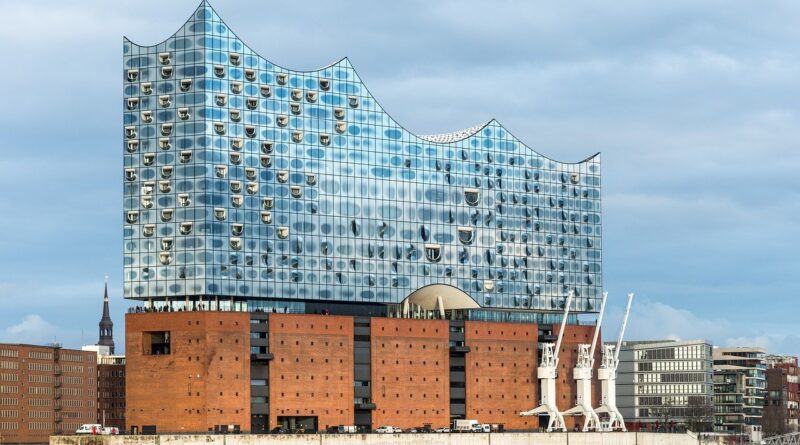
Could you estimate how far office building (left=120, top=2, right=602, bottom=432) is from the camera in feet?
452

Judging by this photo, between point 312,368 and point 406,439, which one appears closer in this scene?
point 312,368

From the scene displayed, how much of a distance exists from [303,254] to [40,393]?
63248 millimetres

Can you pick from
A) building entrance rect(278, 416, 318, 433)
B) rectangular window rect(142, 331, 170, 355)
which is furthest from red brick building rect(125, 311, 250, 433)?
building entrance rect(278, 416, 318, 433)

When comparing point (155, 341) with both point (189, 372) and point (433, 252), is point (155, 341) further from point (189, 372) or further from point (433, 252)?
point (433, 252)

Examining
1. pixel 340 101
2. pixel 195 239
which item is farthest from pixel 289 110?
pixel 195 239

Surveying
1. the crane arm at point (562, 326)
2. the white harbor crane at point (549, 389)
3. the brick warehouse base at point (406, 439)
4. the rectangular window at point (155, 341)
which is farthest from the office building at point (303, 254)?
the brick warehouse base at point (406, 439)

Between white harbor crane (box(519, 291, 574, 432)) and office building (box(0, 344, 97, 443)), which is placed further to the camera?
office building (box(0, 344, 97, 443))

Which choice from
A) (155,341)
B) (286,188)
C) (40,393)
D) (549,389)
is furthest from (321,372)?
(40,393)

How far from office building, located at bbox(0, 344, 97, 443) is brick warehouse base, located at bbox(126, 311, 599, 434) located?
5386 centimetres

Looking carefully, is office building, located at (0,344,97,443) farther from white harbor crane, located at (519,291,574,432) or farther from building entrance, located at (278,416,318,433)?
white harbor crane, located at (519,291,574,432)

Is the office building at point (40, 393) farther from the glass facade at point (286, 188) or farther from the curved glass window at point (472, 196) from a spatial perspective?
the curved glass window at point (472, 196)

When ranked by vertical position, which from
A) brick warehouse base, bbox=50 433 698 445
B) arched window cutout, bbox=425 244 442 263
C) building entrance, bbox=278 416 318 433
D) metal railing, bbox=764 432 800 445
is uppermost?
arched window cutout, bbox=425 244 442 263

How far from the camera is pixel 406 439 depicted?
5591 inches

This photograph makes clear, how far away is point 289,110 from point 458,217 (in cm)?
2289
